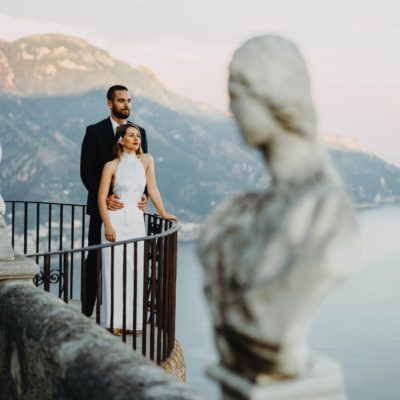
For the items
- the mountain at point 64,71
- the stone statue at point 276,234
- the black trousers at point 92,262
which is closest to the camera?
the stone statue at point 276,234

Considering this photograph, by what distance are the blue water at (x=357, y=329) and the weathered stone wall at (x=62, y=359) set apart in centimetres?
4699

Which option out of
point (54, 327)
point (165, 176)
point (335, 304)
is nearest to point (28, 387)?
point (54, 327)

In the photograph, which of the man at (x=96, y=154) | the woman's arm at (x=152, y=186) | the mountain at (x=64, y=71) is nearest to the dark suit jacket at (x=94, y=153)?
the man at (x=96, y=154)

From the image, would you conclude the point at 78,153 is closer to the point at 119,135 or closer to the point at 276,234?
the point at 119,135

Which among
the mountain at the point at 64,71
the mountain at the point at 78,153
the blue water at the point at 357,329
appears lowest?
the blue water at the point at 357,329

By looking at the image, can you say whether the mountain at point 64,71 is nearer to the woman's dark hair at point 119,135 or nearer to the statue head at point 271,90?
the woman's dark hair at point 119,135

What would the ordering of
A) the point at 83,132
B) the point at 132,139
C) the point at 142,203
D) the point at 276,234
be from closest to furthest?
the point at 276,234
the point at 132,139
the point at 142,203
the point at 83,132

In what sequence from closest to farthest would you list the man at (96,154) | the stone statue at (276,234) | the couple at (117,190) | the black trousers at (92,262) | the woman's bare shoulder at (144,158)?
the stone statue at (276,234) < the couple at (117,190) < the woman's bare shoulder at (144,158) < the man at (96,154) < the black trousers at (92,262)

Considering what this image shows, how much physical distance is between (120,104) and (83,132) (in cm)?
8870

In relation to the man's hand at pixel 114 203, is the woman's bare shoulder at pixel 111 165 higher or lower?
higher

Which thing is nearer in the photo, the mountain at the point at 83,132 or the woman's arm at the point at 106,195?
the woman's arm at the point at 106,195

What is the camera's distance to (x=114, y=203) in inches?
252

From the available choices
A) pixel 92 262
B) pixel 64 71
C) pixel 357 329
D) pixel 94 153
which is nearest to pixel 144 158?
pixel 94 153

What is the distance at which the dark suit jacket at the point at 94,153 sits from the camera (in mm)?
6703
